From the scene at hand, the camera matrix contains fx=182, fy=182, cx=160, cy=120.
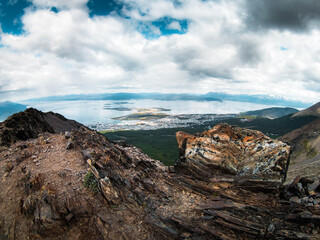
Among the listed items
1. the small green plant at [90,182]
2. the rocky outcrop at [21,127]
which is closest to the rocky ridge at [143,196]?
the small green plant at [90,182]

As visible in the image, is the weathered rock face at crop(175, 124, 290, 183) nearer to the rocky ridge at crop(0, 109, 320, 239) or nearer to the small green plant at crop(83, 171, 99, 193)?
the rocky ridge at crop(0, 109, 320, 239)

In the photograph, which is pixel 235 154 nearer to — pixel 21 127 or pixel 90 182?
pixel 90 182

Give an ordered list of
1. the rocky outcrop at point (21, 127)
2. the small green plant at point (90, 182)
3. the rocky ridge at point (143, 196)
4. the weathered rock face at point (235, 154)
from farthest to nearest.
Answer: the rocky outcrop at point (21, 127) < the weathered rock face at point (235, 154) < the small green plant at point (90, 182) < the rocky ridge at point (143, 196)

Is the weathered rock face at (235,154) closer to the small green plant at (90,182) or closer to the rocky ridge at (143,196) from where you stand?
the rocky ridge at (143,196)

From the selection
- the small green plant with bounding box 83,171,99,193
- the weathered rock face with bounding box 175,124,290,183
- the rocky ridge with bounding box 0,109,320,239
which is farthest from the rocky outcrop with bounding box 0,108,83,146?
the weathered rock face with bounding box 175,124,290,183

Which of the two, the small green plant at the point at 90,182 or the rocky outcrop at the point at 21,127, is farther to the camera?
the rocky outcrop at the point at 21,127

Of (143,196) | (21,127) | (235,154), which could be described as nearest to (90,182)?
(143,196)

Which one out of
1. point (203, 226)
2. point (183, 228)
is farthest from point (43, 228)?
point (203, 226)

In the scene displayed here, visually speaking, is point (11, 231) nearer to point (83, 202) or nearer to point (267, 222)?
point (83, 202)

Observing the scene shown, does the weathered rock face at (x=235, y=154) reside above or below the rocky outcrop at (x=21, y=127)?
below

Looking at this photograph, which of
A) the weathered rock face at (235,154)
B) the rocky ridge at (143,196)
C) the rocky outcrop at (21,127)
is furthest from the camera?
the rocky outcrop at (21,127)
